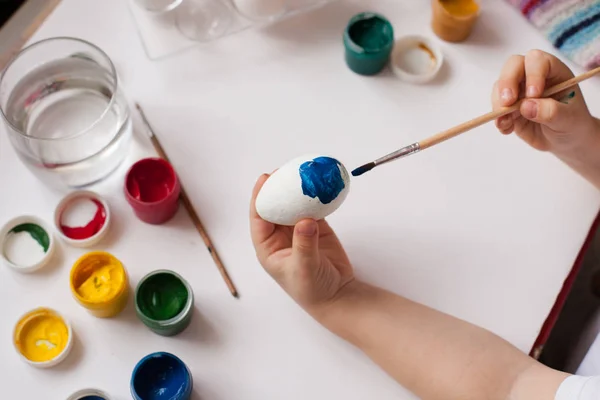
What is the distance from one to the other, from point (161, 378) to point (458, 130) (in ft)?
1.45

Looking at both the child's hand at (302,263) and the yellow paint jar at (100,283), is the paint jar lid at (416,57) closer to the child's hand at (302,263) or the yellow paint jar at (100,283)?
the child's hand at (302,263)

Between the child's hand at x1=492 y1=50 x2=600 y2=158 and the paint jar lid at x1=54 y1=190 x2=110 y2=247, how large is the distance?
531 millimetres

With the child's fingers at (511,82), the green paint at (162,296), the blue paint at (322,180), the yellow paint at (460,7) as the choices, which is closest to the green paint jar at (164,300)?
the green paint at (162,296)

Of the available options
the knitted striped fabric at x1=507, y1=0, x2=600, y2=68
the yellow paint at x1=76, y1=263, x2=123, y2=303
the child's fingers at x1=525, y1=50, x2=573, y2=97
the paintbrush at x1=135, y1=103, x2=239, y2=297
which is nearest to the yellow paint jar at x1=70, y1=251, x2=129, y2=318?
the yellow paint at x1=76, y1=263, x2=123, y2=303

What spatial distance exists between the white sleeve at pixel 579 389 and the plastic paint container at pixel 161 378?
407 millimetres

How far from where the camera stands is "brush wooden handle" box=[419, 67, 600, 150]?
0.68 m

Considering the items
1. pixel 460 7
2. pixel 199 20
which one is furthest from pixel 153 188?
pixel 460 7

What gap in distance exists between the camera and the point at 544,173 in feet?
2.82

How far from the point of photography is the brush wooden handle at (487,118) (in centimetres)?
68

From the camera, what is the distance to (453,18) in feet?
2.99

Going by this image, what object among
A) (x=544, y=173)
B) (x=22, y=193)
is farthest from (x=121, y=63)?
(x=544, y=173)

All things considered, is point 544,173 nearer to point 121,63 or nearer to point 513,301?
point 513,301

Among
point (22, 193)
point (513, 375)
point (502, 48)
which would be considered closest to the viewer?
point (513, 375)

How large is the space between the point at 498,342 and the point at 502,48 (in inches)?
18.7
